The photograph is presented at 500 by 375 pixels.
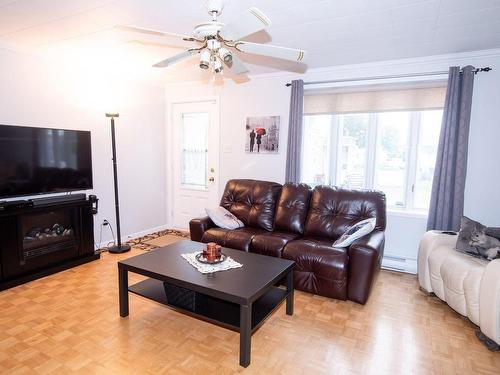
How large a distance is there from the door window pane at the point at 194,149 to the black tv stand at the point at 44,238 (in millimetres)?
1772

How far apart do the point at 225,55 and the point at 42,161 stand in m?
2.48

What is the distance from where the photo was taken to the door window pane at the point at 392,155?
3.57m

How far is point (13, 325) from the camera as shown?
228cm

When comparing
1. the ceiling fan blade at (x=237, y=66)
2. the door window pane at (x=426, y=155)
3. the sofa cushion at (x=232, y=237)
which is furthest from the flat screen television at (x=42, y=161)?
the door window pane at (x=426, y=155)

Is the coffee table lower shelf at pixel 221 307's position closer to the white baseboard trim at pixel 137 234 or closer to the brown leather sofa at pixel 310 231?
the brown leather sofa at pixel 310 231

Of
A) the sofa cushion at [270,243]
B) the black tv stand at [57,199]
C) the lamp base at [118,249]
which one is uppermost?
the black tv stand at [57,199]

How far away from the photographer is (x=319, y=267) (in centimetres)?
275

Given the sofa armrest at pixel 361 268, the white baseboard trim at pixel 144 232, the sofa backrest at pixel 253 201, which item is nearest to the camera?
the sofa armrest at pixel 361 268

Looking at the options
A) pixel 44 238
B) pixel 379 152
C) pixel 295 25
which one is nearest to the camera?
pixel 295 25

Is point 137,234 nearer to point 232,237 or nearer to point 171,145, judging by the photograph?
point 171,145

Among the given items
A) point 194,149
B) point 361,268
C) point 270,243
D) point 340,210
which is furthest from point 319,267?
point 194,149

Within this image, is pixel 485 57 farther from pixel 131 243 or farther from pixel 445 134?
pixel 131 243

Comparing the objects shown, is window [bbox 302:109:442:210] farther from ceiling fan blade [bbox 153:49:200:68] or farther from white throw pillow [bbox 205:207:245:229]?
ceiling fan blade [bbox 153:49:200:68]

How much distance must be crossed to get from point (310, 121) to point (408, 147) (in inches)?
48.7
